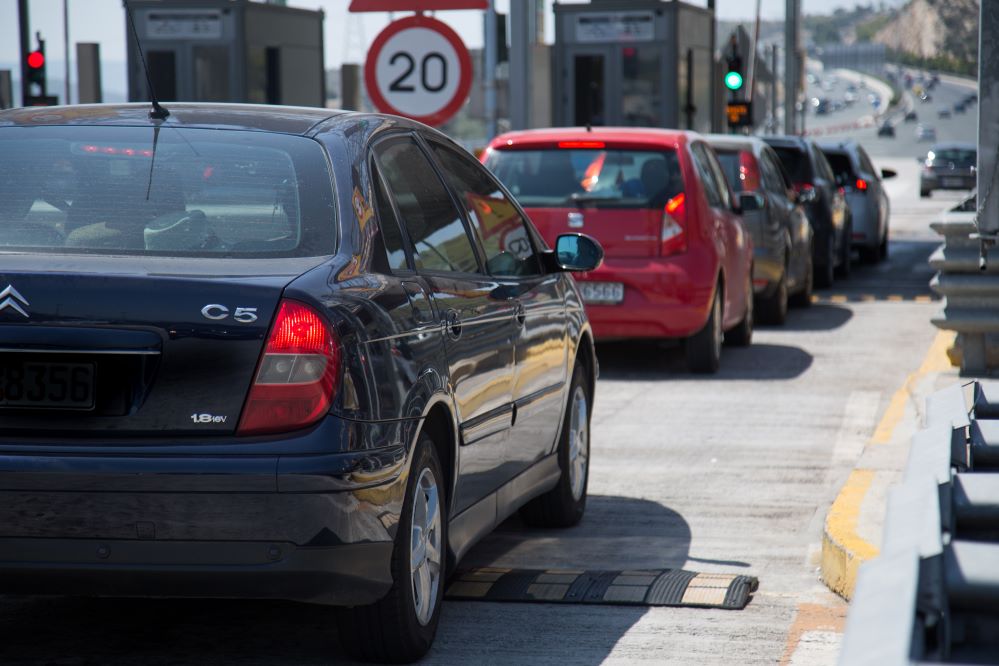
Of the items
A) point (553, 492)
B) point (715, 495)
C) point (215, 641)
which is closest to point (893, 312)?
point (715, 495)

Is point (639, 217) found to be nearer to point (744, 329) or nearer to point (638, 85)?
point (744, 329)

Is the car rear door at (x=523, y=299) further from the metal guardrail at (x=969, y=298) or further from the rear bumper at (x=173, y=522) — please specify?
the metal guardrail at (x=969, y=298)

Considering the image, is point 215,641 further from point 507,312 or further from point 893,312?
point 893,312

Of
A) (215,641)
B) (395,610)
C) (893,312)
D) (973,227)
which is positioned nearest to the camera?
Result: (395,610)

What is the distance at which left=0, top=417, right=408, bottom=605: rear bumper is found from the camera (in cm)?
438

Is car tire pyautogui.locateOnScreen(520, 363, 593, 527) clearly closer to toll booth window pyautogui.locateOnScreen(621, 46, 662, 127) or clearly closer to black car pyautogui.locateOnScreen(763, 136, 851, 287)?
black car pyautogui.locateOnScreen(763, 136, 851, 287)

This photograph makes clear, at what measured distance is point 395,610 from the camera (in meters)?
4.84

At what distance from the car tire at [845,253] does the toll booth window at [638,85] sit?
5144 millimetres

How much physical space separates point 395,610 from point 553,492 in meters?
2.10

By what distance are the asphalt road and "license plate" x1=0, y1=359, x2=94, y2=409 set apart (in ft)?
3.06

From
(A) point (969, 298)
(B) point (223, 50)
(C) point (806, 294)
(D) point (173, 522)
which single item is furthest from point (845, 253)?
(D) point (173, 522)

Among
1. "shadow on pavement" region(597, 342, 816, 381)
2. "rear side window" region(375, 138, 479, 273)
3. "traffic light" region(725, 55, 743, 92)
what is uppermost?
"traffic light" region(725, 55, 743, 92)

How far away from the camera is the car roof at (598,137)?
11940mm

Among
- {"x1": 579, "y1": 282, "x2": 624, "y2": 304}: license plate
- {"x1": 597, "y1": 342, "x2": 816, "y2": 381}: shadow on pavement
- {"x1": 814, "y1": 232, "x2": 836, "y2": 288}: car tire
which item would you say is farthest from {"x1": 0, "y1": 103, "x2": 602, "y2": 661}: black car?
{"x1": 814, "y1": 232, "x2": 836, "y2": 288}: car tire
